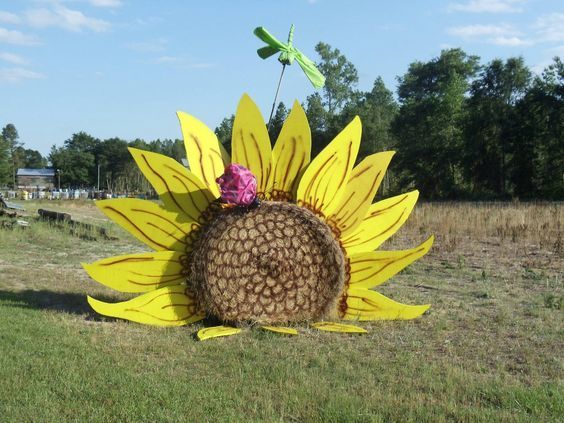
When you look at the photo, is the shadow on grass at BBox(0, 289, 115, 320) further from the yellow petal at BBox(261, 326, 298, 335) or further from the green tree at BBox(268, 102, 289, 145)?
the green tree at BBox(268, 102, 289, 145)

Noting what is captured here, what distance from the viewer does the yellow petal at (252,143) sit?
6.50 metres

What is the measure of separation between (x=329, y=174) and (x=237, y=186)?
105 centimetres

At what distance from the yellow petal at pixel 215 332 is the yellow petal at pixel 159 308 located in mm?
460

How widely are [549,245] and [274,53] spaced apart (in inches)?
313

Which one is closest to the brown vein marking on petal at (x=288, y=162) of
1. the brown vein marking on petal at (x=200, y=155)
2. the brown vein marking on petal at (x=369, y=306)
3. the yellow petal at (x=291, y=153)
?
the yellow petal at (x=291, y=153)

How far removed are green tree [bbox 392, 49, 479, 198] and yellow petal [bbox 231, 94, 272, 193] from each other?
3798 cm

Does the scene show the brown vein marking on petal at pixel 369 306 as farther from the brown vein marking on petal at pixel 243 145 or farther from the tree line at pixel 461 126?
the tree line at pixel 461 126

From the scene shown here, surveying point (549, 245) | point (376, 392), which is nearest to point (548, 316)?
point (376, 392)

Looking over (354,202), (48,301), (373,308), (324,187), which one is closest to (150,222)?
(324,187)

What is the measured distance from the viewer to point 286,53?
7152mm

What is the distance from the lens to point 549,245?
12469 millimetres

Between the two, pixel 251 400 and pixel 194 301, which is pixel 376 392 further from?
pixel 194 301

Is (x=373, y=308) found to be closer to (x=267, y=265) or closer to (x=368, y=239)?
(x=368, y=239)

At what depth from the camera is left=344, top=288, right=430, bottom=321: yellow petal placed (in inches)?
258
